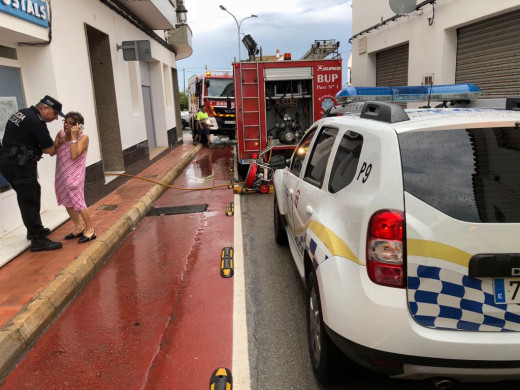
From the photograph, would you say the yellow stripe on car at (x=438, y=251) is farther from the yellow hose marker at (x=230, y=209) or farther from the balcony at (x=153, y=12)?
the balcony at (x=153, y=12)

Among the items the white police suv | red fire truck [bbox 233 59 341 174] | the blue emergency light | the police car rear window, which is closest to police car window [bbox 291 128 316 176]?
the blue emergency light

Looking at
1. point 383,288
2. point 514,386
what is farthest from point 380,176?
point 514,386

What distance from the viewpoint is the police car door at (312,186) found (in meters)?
3.28

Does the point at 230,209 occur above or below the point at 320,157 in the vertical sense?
below

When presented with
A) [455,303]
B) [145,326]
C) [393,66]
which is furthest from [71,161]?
[393,66]

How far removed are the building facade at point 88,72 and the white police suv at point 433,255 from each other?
5027 mm

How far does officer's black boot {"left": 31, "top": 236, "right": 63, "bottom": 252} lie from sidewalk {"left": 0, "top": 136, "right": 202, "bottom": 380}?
0.19 feet

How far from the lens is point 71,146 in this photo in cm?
521

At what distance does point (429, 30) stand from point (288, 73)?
13.3 feet

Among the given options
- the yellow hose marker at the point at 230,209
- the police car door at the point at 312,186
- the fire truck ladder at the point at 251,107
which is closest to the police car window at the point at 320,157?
the police car door at the point at 312,186

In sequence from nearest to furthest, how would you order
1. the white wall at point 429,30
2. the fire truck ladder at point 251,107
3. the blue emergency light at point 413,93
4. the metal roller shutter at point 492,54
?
the blue emergency light at point 413,93, the metal roller shutter at point 492,54, the white wall at point 429,30, the fire truck ladder at point 251,107

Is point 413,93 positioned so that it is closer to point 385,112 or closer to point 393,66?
point 385,112

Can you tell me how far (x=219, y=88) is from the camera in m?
20.5

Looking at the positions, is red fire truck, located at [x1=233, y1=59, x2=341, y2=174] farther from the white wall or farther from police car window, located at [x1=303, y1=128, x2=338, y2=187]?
police car window, located at [x1=303, y1=128, x2=338, y2=187]
